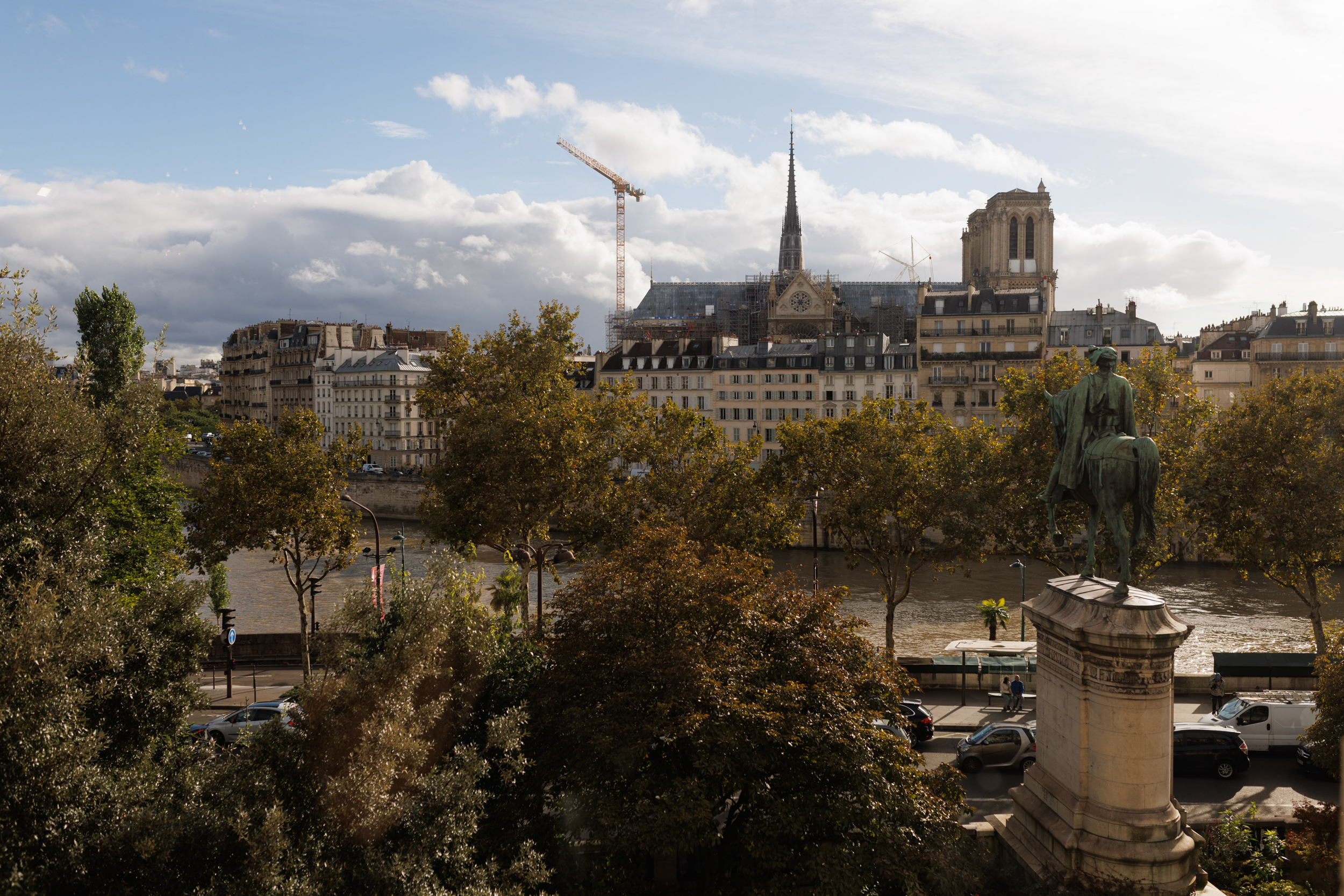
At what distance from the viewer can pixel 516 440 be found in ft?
87.9

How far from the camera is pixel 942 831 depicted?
40.7ft

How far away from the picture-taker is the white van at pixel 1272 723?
68.0 feet

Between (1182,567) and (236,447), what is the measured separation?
47.4 m

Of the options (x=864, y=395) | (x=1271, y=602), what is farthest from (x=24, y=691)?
(x=864, y=395)

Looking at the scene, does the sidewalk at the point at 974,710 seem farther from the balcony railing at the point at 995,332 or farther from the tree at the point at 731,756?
the balcony railing at the point at 995,332

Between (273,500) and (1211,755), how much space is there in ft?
79.6

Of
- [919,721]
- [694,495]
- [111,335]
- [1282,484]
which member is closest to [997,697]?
[919,721]

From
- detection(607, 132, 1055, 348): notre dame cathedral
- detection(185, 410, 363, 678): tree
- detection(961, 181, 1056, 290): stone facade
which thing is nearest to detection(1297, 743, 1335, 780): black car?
detection(185, 410, 363, 678): tree

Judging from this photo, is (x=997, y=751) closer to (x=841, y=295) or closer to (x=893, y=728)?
(x=893, y=728)

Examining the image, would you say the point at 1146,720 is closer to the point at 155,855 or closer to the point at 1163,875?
the point at 1163,875

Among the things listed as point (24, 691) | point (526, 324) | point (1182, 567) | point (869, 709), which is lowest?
point (1182, 567)

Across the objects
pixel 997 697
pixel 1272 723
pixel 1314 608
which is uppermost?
pixel 1314 608

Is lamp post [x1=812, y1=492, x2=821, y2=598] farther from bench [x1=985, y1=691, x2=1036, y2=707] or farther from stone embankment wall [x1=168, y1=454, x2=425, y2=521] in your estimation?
stone embankment wall [x1=168, y1=454, x2=425, y2=521]

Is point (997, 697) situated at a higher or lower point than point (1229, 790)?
lower
